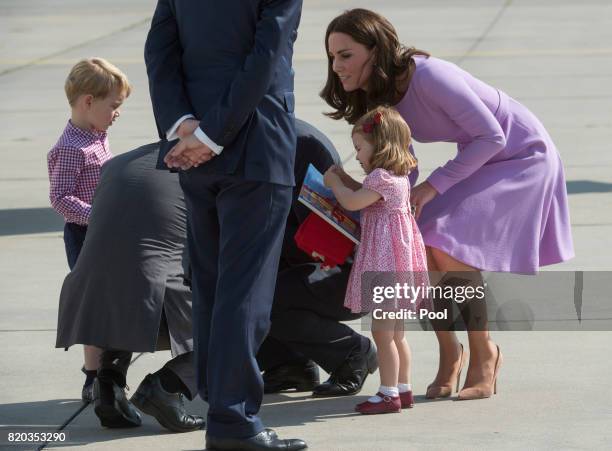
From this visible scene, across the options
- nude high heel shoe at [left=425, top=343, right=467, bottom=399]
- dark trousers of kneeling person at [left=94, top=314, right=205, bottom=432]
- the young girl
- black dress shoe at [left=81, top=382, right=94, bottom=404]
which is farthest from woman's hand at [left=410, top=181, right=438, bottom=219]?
black dress shoe at [left=81, top=382, right=94, bottom=404]

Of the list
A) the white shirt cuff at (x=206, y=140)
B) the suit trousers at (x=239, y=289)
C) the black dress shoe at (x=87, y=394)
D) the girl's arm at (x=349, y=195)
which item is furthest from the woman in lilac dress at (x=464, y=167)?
the black dress shoe at (x=87, y=394)

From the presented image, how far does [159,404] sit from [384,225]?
935 millimetres

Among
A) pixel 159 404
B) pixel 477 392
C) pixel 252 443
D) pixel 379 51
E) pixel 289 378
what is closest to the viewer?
pixel 252 443

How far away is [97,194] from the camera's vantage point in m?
4.48

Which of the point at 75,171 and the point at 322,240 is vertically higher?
the point at 75,171

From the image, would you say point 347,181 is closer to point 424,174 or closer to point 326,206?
point 326,206

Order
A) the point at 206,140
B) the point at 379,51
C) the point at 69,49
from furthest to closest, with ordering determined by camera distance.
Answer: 1. the point at 69,49
2. the point at 379,51
3. the point at 206,140

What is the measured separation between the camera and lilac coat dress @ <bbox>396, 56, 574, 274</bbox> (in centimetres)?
448

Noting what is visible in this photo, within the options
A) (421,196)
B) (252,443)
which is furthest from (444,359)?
(252,443)

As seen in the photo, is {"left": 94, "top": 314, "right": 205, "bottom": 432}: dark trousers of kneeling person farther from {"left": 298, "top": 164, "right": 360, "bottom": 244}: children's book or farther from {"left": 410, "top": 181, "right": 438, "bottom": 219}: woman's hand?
{"left": 410, "top": 181, "right": 438, "bottom": 219}: woman's hand

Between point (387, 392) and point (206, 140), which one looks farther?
A: point (387, 392)

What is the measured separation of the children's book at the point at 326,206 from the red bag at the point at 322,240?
0.11 feet

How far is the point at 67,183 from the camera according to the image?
15.8ft

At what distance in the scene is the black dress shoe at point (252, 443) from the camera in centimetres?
388
